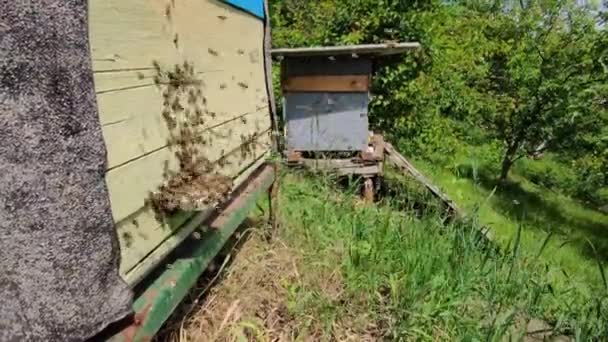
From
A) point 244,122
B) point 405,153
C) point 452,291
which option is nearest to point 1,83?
point 244,122

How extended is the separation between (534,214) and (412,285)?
315 inches

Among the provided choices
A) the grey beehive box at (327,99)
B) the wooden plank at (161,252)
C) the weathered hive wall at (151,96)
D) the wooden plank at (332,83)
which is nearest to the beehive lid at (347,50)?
the grey beehive box at (327,99)

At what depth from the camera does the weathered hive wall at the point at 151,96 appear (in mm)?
1408

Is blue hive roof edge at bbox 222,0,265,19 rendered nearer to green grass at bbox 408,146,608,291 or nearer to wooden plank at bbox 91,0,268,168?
wooden plank at bbox 91,0,268,168

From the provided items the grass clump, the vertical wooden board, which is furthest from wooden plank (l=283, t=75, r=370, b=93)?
the vertical wooden board

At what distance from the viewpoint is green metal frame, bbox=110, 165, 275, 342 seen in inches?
58.8

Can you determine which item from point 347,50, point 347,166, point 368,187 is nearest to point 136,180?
point 347,50

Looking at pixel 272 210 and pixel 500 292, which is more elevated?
pixel 272 210

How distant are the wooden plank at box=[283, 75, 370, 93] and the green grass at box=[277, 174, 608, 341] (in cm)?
256

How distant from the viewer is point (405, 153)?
9.48m

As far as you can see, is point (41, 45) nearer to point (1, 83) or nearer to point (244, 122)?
point (1, 83)

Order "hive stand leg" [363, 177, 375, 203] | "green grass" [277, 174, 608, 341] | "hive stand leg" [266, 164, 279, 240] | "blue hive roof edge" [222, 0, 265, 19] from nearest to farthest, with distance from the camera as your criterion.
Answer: "blue hive roof edge" [222, 0, 265, 19], "green grass" [277, 174, 608, 341], "hive stand leg" [266, 164, 279, 240], "hive stand leg" [363, 177, 375, 203]

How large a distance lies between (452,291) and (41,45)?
2.49 m

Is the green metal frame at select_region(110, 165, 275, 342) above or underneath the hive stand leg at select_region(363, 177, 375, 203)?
above
